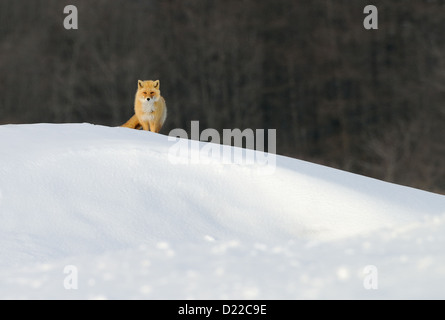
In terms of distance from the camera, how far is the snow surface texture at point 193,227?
5.21 meters

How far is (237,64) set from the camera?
25938mm

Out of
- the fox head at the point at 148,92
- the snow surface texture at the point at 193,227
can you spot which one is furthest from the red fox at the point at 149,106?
the snow surface texture at the point at 193,227

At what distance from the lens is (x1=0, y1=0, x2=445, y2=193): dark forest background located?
82.9 ft

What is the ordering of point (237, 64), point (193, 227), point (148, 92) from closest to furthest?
point (193, 227), point (148, 92), point (237, 64)

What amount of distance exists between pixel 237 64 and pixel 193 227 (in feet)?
65.4

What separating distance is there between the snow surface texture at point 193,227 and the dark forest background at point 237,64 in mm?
17641

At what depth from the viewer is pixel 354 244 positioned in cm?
601

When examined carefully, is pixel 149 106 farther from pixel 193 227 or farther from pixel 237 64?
pixel 237 64

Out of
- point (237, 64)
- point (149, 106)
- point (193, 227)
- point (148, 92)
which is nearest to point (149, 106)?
point (149, 106)

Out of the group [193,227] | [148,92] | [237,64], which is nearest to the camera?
[193,227]

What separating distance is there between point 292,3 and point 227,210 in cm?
2088

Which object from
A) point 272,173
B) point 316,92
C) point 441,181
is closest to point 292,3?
point 316,92

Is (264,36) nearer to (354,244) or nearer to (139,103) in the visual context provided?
(139,103)

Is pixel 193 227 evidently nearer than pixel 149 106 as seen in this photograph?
Yes
